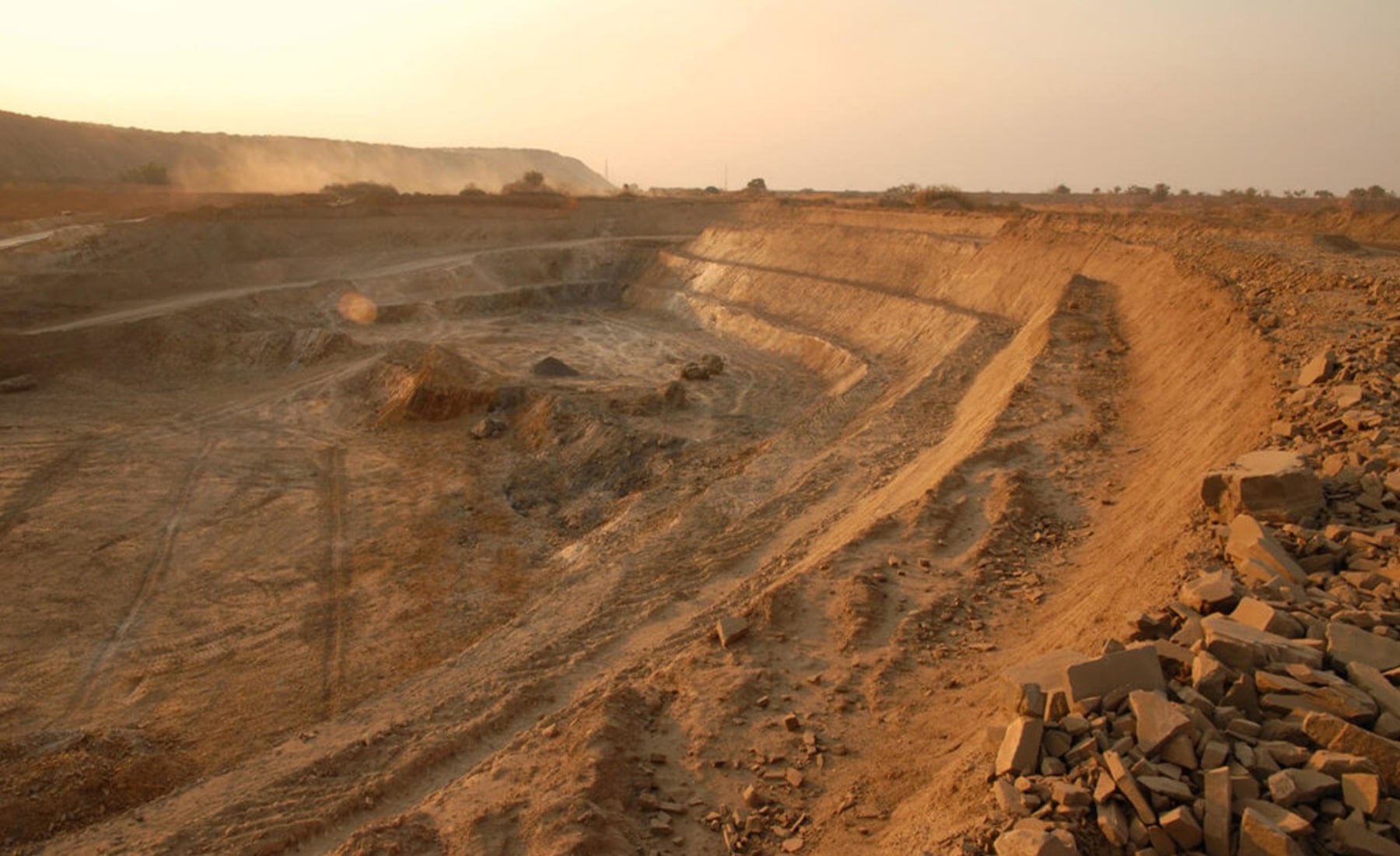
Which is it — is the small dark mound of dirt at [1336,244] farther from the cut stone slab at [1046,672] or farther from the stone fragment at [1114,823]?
the stone fragment at [1114,823]

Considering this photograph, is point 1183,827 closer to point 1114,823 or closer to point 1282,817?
point 1114,823

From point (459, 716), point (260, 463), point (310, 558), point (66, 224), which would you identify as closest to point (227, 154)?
point (66, 224)

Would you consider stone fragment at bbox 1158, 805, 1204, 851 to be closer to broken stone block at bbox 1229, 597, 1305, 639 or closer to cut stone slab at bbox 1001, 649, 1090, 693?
cut stone slab at bbox 1001, 649, 1090, 693

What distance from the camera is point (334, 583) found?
12609 millimetres

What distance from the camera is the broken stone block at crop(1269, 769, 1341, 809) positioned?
12.8 ft

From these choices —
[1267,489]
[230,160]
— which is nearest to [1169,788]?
[1267,489]

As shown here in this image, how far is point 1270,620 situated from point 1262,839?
1.66 m

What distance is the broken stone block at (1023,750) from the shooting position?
4.56 m

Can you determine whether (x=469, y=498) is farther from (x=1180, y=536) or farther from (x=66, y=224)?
(x=66, y=224)

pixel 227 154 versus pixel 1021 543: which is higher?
pixel 227 154

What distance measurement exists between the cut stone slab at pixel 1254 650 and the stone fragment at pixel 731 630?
3.94m

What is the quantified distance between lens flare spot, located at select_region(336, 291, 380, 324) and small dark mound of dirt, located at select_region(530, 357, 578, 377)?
408 inches

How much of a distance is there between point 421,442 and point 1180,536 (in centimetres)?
1573

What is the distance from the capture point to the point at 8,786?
25.2 feet
